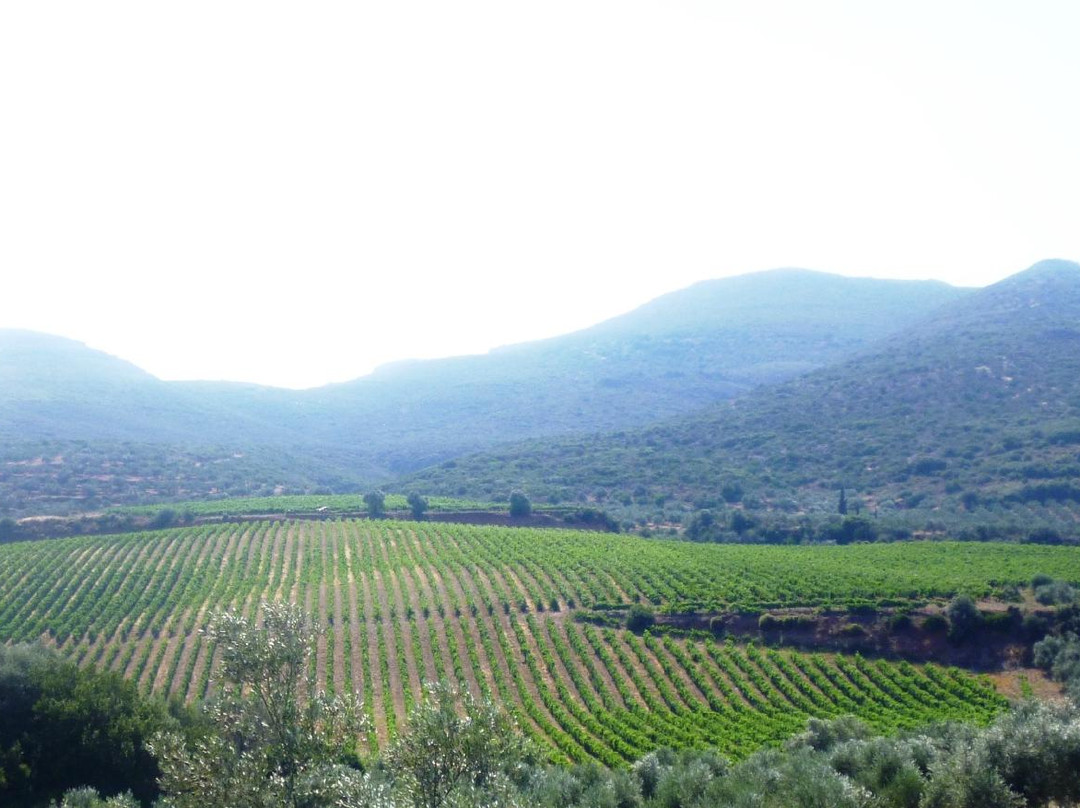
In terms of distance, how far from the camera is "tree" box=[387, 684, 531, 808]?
56.8ft

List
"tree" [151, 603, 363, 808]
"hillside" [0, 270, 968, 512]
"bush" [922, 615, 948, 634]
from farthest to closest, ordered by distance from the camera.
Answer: "hillside" [0, 270, 968, 512] < "bush" [922, 615, 948, 634] < "tree" [151, 603, 363, 808]

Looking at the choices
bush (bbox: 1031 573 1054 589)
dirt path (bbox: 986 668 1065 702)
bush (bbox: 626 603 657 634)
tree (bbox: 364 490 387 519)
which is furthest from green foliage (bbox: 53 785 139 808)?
tree (bbox: 364 490 387 519)

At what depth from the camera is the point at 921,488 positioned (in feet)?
290

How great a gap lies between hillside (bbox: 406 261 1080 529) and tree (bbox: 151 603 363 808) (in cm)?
7374

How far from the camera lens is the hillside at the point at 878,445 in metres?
86.5

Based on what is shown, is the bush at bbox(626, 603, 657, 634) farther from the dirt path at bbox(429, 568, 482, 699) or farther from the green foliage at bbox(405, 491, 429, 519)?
the green foliage at bbox(405, 491, 429, 519)

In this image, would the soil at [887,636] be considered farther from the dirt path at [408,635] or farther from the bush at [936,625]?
the dirt path at [408,635]

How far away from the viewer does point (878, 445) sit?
10325 cm

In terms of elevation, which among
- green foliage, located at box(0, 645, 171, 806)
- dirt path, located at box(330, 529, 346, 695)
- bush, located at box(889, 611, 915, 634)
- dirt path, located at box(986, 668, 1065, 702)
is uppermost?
green foliage, located at box(0, 645, 171, 806)

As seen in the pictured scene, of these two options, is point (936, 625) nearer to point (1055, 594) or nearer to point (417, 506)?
point (1055, 594)

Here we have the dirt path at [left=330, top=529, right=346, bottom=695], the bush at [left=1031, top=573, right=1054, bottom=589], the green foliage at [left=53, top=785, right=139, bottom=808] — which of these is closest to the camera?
the green foliage at [left=53, top=785, right=139, bottom=808]

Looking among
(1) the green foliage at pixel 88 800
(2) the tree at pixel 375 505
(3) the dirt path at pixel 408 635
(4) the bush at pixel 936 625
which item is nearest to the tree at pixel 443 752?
(1) the green foliage at pixel 88 800

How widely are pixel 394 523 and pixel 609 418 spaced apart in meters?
105

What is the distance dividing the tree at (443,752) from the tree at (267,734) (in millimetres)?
1620
